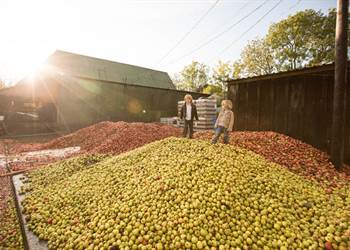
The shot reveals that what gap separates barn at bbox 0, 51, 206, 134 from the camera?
653 inches

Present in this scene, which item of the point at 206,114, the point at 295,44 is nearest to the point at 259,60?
the point at 295,44

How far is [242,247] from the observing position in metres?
2.51

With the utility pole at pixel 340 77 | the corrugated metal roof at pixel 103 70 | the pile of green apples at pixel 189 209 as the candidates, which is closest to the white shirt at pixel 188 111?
the pile of green apples at pixel 189 209

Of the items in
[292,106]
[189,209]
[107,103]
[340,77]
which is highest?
[107,103]

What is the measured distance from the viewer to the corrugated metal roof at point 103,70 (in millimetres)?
25041

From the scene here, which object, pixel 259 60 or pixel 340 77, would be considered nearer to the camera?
pixel 340 77

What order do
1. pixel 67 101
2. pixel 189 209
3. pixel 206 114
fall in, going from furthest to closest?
pixel 67 101, pixel 206 114, pixel 189 209

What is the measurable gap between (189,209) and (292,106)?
8096 millimetres

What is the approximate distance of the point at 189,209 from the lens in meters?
3.04

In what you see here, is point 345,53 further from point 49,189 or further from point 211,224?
point 49,189

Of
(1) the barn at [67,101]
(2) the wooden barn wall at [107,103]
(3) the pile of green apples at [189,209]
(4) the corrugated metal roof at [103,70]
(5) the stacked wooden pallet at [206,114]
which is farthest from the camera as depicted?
(4) the corrugated metal roof at [103,70]

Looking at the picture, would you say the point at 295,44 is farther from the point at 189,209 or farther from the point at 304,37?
the point at 189,209

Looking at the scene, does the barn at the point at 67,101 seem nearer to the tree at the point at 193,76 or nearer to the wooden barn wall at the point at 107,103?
the wooden barn wall at the point at 107,103

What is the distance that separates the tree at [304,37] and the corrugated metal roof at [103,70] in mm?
21305
